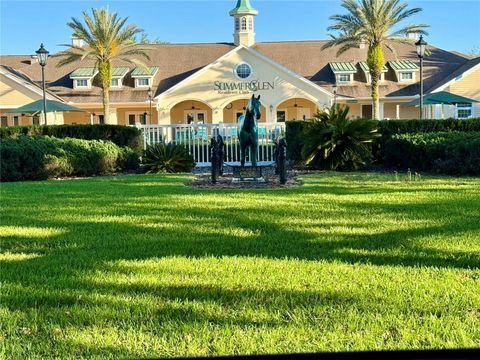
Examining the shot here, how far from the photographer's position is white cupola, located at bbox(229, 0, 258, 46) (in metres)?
42.9

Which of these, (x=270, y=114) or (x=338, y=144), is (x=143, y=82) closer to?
(x=270, y=114)

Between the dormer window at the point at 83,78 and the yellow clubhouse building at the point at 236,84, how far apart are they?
7cm

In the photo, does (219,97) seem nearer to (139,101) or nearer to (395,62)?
(139,101)

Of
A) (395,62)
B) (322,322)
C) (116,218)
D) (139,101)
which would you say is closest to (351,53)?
(395,62)

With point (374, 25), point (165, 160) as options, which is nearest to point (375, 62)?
point (374, 25)

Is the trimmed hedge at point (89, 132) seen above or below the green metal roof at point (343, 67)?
below

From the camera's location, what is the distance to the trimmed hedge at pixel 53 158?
549 inches

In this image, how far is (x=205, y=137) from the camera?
795 inches

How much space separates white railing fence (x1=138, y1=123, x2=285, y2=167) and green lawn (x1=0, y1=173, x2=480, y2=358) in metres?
11.8

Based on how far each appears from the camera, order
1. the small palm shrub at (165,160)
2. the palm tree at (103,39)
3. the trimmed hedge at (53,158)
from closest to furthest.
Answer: the trimmed hedge at (53,158), the small palm shrub at (165,160), the palm tree at (103,39)

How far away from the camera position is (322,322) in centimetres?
349

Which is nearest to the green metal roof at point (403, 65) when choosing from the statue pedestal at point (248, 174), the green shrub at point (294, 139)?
the green shrub at point (294, 139)

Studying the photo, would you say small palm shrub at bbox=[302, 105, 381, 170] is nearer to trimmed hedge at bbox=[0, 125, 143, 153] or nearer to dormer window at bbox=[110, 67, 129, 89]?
trimmed hedge at bbox=[0, 125, 143, 153]

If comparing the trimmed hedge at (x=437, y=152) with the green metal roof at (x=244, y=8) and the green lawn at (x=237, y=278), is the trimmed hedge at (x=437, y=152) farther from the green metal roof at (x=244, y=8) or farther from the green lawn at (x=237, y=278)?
the green metal roof at (x=244, y=8)
